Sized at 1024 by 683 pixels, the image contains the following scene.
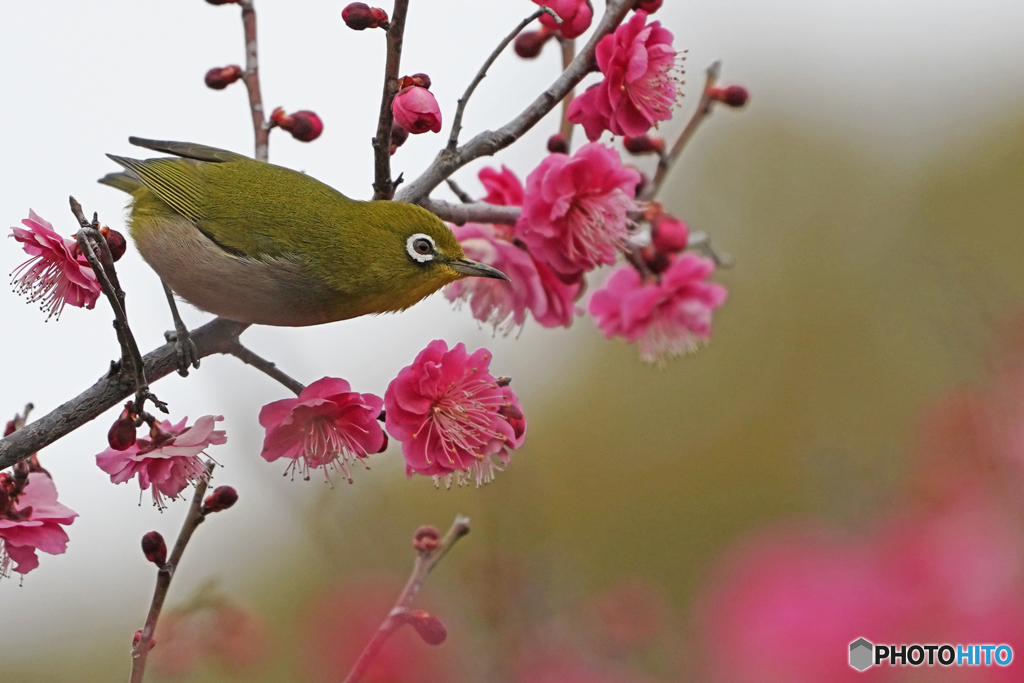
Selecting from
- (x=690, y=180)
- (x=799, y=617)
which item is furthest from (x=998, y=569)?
(x=690, y=180)

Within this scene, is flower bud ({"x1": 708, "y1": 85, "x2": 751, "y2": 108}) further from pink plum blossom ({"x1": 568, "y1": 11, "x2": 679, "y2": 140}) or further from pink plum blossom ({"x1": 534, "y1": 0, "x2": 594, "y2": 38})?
pink plum blossom ({"x1": 534, "y1": 0, "x2": 594, "y2": 38})

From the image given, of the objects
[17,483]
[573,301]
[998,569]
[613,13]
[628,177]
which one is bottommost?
[17,483]

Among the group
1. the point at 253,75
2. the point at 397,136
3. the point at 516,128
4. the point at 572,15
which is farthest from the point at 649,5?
the point at 253,75

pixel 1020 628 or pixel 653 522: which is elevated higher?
pixel 653 522

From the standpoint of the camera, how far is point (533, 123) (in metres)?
2.50

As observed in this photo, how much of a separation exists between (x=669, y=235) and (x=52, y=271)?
1887 mm

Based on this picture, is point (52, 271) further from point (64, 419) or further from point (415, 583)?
point (415, 583)

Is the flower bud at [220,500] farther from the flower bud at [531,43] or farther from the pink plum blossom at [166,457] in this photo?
the flower bud at [531,43]

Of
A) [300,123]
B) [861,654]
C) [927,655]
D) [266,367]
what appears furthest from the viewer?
[861,654]

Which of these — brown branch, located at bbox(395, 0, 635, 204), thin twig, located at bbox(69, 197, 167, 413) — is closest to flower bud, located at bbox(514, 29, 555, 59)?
brown branch, located at bbox(395, 0, 635, 204)

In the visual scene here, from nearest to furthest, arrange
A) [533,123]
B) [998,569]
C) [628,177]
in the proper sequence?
[533,123] < [628,177] < [998,569]

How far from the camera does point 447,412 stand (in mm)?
2266

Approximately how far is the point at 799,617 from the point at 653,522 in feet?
13.7

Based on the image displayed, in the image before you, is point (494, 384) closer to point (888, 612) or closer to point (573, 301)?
point (573, 301)
